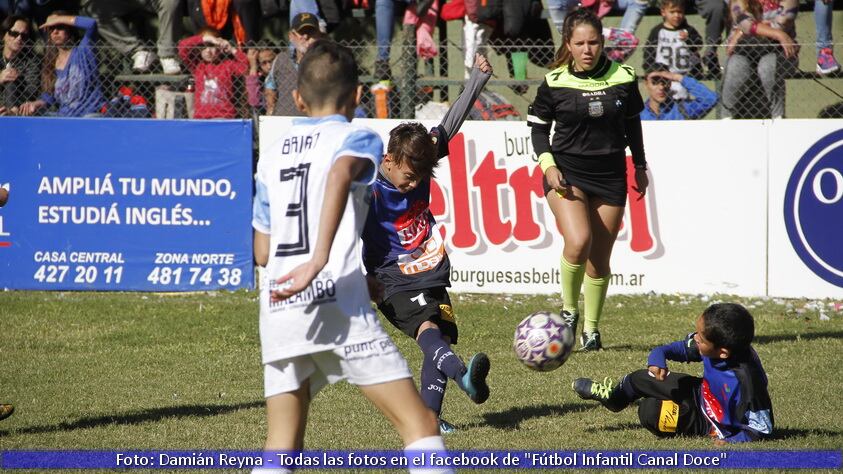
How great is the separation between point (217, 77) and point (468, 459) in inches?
298

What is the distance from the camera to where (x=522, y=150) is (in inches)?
422

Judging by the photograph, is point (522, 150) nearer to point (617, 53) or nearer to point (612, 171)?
point (617, 53)

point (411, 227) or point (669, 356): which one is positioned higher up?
point (411, 227)

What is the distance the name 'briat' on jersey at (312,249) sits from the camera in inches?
144

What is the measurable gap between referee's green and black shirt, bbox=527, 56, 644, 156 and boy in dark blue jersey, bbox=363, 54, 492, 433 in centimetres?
186

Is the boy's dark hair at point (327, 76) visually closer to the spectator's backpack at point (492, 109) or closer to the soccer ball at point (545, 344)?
the soccer ball at point (545, 344)

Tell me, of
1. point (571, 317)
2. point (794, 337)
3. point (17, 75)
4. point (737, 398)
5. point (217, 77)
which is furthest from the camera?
point (17, 75)

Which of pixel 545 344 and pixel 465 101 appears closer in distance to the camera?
pixel 545 344

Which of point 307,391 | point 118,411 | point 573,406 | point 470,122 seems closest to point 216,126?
point 470,122

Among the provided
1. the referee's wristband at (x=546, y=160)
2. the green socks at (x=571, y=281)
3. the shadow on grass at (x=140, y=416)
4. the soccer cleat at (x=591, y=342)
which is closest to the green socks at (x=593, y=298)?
the soccer cleat at (x=591, y=342)

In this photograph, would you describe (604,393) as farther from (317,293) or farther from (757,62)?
(757,62)

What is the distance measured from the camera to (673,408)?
5555mm

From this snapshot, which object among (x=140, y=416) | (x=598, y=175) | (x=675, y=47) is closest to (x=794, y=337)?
(x=598, y=175)

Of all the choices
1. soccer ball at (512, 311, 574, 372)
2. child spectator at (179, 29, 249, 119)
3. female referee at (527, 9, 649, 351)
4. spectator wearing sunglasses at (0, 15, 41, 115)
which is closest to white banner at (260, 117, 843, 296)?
child spectator at (179, 29, 249, 119)
